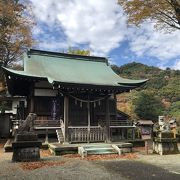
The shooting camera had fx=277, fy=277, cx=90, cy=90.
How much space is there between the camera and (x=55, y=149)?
611 inches

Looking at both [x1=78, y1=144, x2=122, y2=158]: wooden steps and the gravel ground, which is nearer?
the gravel ground

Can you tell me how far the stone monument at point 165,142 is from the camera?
15.5 meters

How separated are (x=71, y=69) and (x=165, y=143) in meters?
12.0

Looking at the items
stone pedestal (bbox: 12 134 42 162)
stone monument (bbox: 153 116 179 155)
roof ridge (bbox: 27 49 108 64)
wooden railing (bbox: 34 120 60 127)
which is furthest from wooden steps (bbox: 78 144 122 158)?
roof ridge (bbox: 27 49 108 64)

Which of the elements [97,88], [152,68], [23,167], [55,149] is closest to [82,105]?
[97,88]

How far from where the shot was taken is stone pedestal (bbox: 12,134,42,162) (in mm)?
12812

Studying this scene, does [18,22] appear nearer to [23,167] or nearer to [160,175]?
[23,167]

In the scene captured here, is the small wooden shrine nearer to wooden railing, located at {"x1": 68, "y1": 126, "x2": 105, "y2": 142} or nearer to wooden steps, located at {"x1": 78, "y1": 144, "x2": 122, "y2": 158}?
wooden railing, located at {"x1": 68, "y1": 126, "x2": 105, "y2": 142}

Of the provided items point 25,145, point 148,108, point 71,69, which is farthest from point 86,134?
point 148,108

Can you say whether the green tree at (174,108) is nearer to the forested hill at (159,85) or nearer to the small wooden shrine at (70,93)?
the forested hill at (159,85)

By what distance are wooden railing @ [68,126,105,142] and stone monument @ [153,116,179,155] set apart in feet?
14.4

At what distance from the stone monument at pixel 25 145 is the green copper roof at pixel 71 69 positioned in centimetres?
697

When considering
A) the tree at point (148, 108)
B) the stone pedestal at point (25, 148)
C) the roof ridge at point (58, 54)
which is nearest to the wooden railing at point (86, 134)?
the stone pedestal at point (25, 148)

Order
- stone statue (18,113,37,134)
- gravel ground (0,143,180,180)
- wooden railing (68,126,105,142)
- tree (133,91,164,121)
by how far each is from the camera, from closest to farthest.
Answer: gravel ground (0,143,180,180), stone statue (18,113,37,134), wooden railing (68,126,105,142), tree (133,91,164,121)
